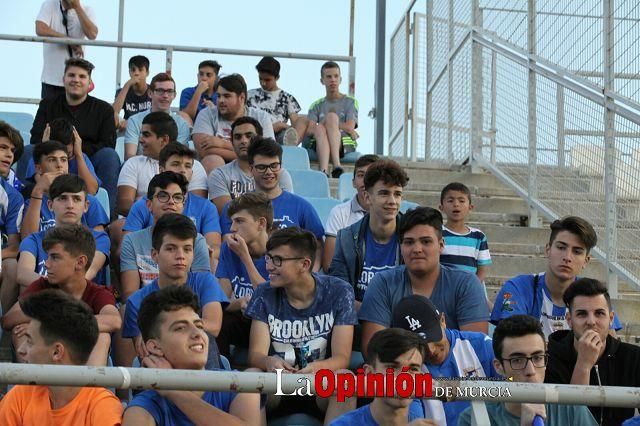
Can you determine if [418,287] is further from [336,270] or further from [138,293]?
[138,293]

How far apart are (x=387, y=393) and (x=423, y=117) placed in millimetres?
8449

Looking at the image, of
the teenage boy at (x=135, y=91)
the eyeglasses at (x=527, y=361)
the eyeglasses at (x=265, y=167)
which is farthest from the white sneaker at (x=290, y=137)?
the eyeglasses at (x=527, y=361)

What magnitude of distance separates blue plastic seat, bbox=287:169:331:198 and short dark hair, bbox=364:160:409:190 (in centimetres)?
225

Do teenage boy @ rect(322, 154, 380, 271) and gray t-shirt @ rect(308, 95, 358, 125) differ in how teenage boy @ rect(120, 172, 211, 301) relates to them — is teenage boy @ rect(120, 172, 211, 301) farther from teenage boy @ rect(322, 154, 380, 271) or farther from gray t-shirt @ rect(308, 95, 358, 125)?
gray t-shirt @ rect(308, 95, 358, 125)

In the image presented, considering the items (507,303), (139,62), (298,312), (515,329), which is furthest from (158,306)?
(139,62)

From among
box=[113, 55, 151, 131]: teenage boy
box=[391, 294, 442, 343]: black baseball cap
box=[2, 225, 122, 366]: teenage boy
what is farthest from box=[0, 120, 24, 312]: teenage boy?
box=[113, 55, 151, 131]: teenage boy

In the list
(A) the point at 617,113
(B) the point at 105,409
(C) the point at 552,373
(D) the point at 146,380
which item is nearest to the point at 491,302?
(A) the point at 617,113

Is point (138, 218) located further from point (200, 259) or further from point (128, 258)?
point (200, 259)

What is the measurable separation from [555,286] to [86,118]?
4.02m

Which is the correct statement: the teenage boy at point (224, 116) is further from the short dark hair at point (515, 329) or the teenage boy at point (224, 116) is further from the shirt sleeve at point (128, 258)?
the short dark hair at point (515, 329)

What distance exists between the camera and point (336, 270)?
644cm

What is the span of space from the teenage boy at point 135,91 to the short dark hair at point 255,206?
15.5ft

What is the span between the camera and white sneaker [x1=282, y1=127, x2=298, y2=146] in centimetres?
1006

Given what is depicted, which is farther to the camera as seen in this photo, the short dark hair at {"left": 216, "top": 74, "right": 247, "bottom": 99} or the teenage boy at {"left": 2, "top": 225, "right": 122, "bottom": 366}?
the short dark hair at {"left": 216, "top": 74, "right": 247, "bottom": 99}
